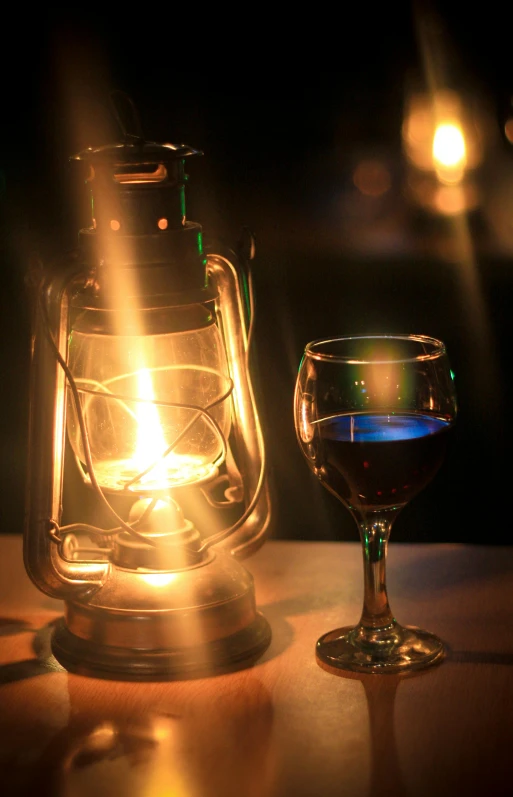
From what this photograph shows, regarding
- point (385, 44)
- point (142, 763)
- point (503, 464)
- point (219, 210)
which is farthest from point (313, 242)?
point (142, 763)

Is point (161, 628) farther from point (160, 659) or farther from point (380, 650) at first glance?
point (380, 650)

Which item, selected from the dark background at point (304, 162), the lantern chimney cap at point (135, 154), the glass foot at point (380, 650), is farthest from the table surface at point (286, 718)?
the lantern chimney cap at point (135, 154)

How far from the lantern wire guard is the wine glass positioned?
9 centimetres

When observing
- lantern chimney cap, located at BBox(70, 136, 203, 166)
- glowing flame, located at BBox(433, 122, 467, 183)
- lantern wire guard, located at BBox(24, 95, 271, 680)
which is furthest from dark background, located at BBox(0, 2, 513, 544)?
lantern chimney cap, located at BBox(70, 136, 203, 166)

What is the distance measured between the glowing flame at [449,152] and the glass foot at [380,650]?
0.49 meters

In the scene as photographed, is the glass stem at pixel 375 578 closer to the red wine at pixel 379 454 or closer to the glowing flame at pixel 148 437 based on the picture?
the red wine at pixel 379 454

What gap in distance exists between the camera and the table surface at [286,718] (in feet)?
2.18

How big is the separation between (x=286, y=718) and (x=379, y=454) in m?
0.19

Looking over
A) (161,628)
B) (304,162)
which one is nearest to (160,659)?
(161,628)

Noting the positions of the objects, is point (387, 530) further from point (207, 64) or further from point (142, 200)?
point (207, 64)

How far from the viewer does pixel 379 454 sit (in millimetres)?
772

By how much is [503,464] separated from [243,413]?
0.39m

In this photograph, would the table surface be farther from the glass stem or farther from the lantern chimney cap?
the lantern chimney cap

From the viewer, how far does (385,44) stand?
3.57ft
